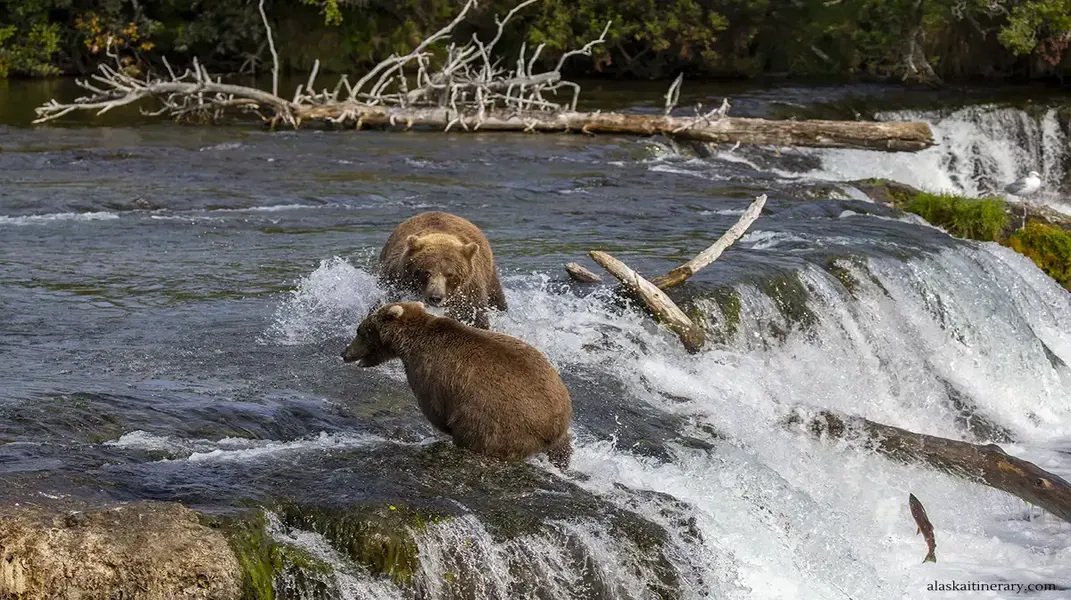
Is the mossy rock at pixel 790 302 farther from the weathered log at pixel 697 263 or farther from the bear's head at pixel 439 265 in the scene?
the bear's head at pixel 439 265

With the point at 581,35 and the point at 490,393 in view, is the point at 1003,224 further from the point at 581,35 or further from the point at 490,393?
the point at 581,35

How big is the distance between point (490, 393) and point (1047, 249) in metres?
9.64

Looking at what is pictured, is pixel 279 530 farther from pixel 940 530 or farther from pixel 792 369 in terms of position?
pixel 792 369

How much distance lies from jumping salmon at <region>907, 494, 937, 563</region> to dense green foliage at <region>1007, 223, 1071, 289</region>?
6.99 m

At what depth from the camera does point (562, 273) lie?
412 inches

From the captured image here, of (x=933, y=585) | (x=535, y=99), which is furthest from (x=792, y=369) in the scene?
(x=535, y=99)

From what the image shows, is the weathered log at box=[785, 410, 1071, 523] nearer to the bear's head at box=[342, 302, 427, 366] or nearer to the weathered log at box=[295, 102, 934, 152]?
the bear's head at box=[342, 302, 427, 366]

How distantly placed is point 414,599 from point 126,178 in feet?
35.8

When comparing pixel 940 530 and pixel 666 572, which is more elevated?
pixel 666 572

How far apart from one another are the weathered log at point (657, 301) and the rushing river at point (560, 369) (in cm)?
13

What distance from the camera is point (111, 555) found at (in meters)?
5.13

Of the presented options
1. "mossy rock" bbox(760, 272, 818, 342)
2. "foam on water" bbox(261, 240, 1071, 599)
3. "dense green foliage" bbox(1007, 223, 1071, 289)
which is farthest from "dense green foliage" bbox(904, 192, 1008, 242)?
"mossy rock" bbox(760, 272, 818, 342)

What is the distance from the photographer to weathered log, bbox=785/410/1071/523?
319 inches

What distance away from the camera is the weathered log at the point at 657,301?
29.8ft
